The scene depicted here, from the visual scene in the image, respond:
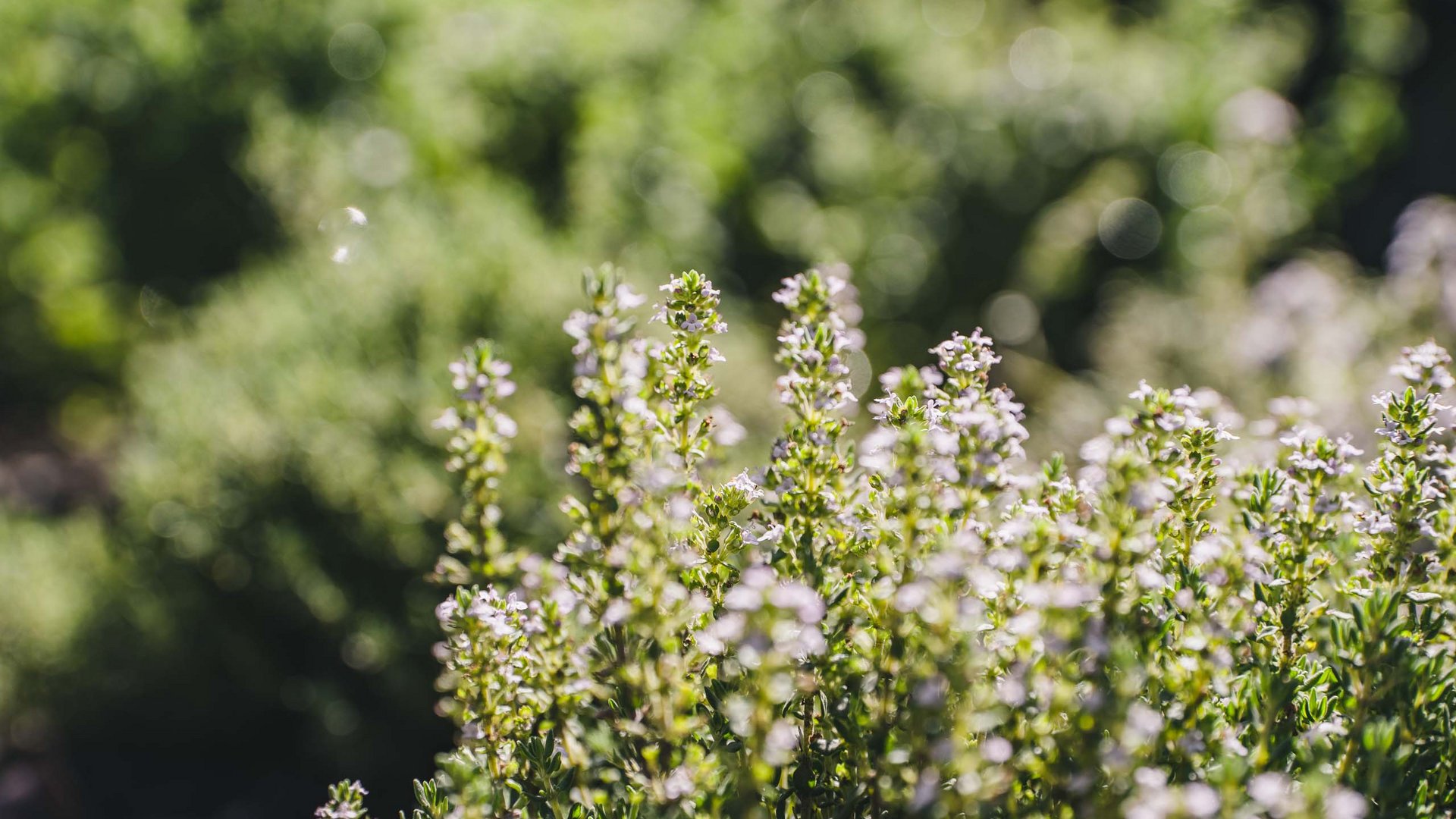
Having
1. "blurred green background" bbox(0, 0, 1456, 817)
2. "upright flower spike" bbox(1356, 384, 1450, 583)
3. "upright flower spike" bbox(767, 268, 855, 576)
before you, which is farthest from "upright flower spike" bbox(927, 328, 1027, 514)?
"blurred green background" bbox(0, 0, 1456, 817)

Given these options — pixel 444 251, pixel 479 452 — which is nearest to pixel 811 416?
pixel 479 452

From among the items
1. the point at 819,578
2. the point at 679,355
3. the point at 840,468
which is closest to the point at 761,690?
the point at 819,578

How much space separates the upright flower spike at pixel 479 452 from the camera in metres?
1.38

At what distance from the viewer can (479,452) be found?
1425 millimetres

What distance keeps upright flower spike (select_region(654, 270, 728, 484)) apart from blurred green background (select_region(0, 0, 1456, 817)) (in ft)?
7.01

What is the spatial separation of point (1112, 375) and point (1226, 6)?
454 centimetres

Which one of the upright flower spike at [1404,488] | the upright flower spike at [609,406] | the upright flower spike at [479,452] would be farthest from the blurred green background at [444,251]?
the upright flower spike at [1404,488]

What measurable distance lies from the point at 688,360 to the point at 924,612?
51 centimetres

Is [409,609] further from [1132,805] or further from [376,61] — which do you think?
[376,61]

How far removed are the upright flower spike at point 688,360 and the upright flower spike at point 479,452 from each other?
0.23 m

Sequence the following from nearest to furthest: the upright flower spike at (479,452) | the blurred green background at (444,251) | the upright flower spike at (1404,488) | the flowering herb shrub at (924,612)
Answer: the flowering herb shrub at (924,612), the upright flower spike at (479,452), the upright flower spike at (1404,488), the blurred green background at (444,251)

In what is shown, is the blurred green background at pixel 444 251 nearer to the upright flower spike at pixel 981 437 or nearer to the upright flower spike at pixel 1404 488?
the upright flower spike at pixel 981 437

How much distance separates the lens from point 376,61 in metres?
6.86

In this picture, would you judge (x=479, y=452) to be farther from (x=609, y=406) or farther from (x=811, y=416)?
(x=811, y=416)
